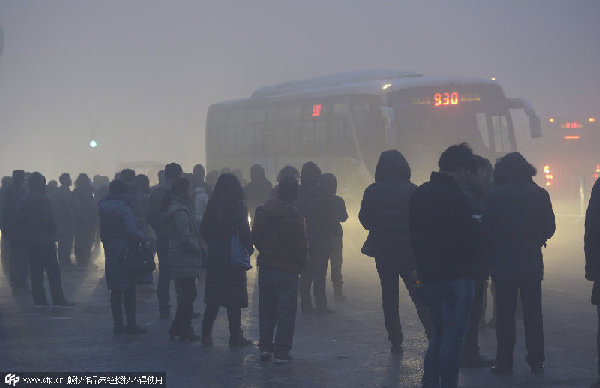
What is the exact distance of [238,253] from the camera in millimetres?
9516

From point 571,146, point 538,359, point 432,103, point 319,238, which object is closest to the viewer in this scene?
point 538,359

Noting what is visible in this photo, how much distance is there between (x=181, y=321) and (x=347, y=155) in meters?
15.2

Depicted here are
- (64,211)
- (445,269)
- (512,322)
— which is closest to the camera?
(445,269)

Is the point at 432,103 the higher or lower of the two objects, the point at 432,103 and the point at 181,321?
the higher

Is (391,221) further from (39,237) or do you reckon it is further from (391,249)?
(39,237)

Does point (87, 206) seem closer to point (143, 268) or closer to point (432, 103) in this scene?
point (143, 268)

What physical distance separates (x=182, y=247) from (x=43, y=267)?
373 cm

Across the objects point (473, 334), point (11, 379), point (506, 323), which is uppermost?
point (506, 323)

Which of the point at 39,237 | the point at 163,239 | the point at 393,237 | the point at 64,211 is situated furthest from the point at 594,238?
the point at 64,211

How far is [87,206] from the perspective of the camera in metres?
18.6

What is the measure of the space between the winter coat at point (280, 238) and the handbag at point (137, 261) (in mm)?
2119

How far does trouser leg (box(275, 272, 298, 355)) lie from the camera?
29.5ft

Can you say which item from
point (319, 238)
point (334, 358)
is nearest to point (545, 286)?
point (319, 238)

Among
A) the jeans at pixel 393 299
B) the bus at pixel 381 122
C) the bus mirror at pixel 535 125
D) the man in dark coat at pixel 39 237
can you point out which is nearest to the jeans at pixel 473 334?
the jeans at pixel 393 299
